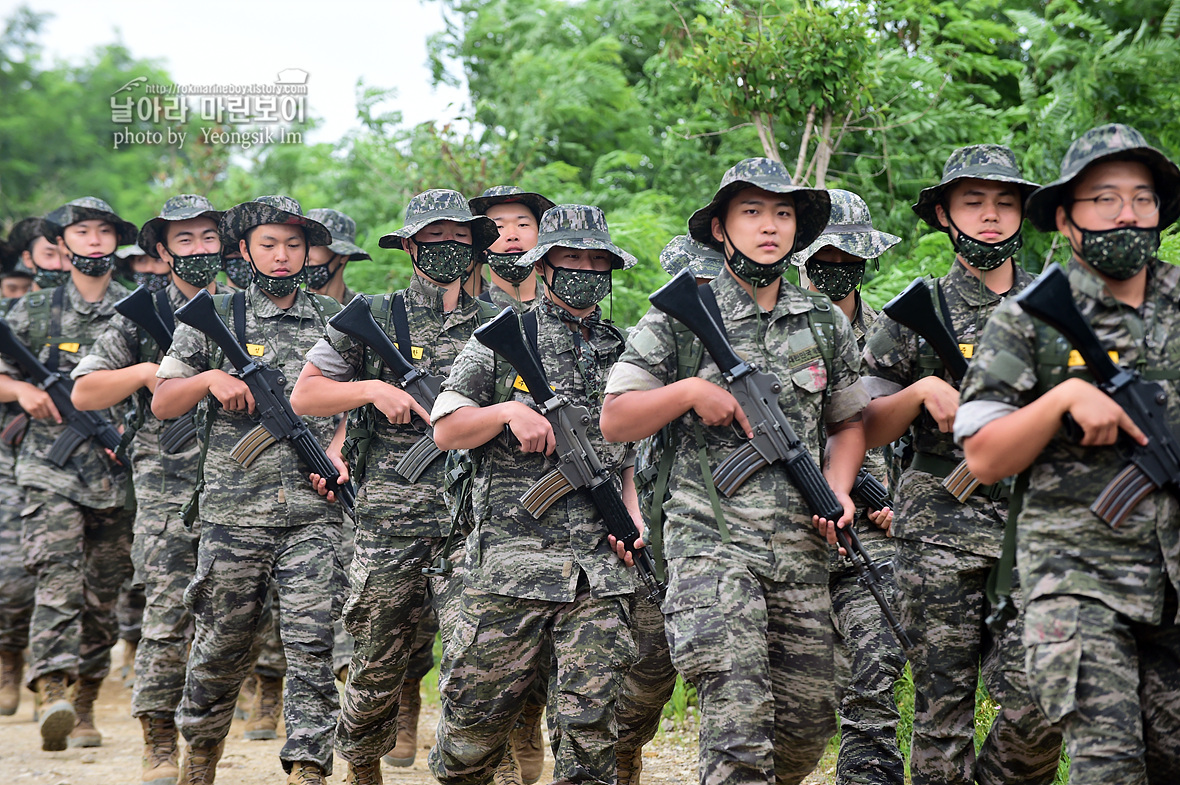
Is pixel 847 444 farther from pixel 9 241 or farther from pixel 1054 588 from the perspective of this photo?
pixel 9 241

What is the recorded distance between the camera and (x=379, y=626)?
220 inches

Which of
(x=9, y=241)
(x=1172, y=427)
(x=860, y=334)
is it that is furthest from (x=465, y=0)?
(x=1172, y=427)

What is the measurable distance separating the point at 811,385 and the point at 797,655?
0.96 m

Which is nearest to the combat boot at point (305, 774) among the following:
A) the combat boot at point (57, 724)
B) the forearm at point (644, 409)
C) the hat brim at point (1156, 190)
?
the combat boot at point (57, 724)

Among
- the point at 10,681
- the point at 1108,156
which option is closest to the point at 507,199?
the point at 1108,156

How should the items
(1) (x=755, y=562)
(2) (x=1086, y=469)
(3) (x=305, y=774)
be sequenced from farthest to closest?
(3) (x=305, y=774)
(1) (x=755, y=562)
(2) (x=1086, y=469)

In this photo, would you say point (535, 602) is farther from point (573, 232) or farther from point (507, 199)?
point (507, 199)

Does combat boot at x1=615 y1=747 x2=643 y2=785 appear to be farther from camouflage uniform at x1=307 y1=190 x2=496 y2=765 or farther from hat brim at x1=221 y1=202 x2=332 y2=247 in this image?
hat brim at x1=221 y1=202 x2=332 y2=247

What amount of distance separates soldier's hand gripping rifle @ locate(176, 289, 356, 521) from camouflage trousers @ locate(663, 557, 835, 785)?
244cm

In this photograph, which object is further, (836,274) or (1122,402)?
(836,274)

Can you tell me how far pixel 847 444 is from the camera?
4.54 metres

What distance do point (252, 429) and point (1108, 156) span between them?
427 cm

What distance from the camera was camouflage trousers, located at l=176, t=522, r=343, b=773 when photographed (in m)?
5.75

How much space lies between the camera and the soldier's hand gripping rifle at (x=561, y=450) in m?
4.74
